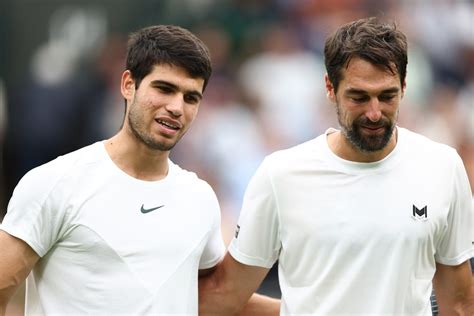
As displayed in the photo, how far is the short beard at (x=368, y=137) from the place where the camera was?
4.90 metres

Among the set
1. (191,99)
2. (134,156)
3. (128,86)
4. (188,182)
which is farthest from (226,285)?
(128,86)

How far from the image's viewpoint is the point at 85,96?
10859 mm

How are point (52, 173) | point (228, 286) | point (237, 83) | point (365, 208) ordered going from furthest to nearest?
1. point (237, 83)
2. point (228, 286)
3. point (365, 208)
4. point (52, 173)

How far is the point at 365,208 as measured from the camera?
5008mm

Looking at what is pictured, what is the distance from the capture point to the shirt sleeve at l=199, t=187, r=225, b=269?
5.29 metres

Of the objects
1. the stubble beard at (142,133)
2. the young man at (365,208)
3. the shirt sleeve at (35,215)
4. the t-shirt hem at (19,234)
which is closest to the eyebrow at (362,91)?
the young man at (365,208)

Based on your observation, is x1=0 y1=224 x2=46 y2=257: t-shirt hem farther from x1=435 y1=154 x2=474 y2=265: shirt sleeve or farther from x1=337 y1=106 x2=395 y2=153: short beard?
x1=435 y1=154 x2=474 y2=265: shirt sleeve

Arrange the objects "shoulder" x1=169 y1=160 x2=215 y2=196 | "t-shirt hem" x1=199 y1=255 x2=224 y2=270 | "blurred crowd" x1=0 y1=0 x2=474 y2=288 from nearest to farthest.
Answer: "shoulder" x1=169 y1=160 x2=215 y2=196, "t-shirt hem" x1=199 y1=255 x2=224 y2=270, "blurred crowd" x1=0 y1=0 x2=474 y2=288

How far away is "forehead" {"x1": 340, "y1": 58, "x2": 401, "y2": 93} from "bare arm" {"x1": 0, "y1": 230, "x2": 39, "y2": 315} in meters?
1.57

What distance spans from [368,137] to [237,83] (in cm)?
595

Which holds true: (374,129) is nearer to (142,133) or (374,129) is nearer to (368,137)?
(368,137)

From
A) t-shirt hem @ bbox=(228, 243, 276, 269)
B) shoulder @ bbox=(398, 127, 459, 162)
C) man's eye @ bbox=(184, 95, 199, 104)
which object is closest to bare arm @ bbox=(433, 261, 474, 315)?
shoulder @ bbox=(398, 127, 459, 162)

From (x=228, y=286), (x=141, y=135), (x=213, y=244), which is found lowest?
(x=228, y=286)

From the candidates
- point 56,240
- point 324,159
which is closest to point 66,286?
point 56,240
